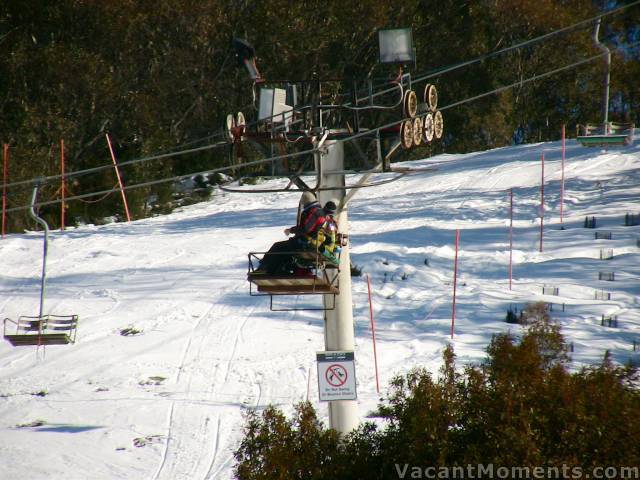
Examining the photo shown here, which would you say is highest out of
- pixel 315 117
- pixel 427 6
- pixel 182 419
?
pixel 427 6

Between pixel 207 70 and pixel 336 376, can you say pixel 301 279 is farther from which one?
pixel 207 70

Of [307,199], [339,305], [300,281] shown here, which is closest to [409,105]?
[307,199]

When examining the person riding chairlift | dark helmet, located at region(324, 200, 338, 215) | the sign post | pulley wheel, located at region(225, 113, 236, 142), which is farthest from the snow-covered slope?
pulley wheel, located at region(225, 113, 236, 142)

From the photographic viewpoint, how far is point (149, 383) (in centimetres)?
1495

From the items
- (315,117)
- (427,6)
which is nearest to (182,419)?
(315,117)

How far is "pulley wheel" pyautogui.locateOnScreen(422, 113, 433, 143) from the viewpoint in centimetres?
1139

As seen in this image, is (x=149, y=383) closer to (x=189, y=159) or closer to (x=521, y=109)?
(x=189, y=159)

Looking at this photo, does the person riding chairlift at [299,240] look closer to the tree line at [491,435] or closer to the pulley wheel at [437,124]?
the pulley wheel at [437,124]

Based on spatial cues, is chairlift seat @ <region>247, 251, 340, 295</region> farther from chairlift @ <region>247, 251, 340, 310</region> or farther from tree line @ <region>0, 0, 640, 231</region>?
tree line @ <region>0, 0, 640, 231</region>

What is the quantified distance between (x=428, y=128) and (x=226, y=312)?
7969mm

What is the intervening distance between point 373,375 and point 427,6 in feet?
112

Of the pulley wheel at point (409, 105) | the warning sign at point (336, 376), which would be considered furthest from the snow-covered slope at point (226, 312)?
the pulley wheel at point (409, 105)

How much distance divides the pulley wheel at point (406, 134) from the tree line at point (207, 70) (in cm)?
1715

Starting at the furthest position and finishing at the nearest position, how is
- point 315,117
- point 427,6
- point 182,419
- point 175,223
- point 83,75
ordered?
1. point 427,6
2. point 83,75
3. point 175,223
4. point 182,419
5. point 315,117
